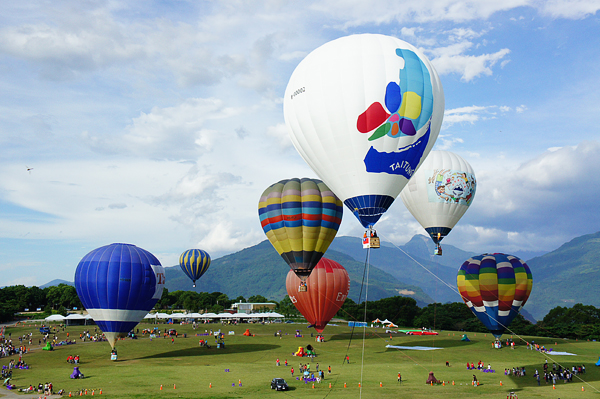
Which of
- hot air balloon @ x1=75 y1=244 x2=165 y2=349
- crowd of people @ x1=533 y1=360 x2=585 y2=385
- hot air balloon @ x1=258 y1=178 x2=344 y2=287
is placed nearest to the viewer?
crowd of people @ x1=533 y1=360 x2=585 y2=385

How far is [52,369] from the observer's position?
129ft

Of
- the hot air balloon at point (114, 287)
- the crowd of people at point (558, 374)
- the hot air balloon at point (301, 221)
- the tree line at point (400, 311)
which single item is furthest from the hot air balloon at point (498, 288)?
the hot air balloon at point (114, 287)

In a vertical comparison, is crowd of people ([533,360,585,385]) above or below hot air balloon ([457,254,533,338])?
below

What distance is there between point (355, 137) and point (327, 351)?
30.6m

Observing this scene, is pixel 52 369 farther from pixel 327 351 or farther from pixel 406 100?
pixel 406 100

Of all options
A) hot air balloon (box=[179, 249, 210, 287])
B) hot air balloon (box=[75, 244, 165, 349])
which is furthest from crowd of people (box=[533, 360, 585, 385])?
hot air balloon (box=[179, 249, 210, 287])

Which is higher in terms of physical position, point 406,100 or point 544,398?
point 406,100

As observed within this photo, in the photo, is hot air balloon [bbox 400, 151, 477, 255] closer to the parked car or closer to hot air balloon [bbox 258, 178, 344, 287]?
hot air balloon [bbox 258, 178, 344, 287]

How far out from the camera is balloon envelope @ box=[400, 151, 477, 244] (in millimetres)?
45531

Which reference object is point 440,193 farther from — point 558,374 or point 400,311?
point 400,311

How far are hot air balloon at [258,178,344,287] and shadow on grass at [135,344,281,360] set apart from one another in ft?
39.7

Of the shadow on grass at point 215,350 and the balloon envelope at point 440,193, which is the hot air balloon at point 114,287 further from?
the balloon envelope at point 440,193

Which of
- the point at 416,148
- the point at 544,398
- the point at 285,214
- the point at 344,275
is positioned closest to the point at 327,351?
the point at 344,275

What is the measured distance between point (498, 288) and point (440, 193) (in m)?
15.2
